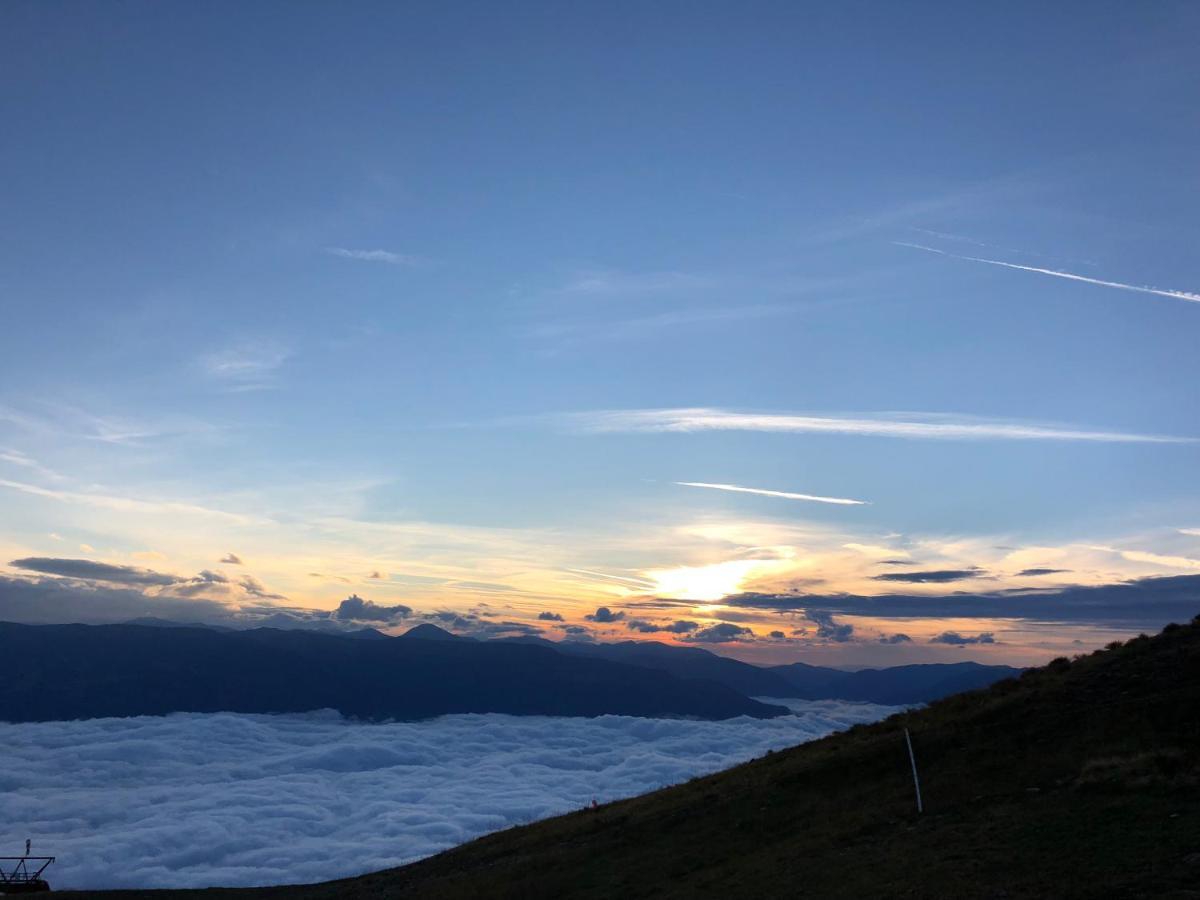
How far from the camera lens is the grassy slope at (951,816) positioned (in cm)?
2316

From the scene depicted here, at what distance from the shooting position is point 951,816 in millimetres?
29203

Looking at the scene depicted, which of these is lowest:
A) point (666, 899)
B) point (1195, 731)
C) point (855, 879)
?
point (666, 899)

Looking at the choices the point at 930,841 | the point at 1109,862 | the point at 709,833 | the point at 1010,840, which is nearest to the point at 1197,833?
the point at 1109,862

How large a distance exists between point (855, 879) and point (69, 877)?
242 metres

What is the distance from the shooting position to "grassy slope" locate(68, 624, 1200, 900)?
23156mm

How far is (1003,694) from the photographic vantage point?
4238 cm

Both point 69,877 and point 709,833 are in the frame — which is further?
point 69,877

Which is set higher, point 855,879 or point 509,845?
point 855,879

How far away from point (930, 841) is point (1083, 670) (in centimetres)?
2030

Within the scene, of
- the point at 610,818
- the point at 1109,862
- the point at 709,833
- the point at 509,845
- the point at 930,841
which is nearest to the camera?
the point at 1109,862

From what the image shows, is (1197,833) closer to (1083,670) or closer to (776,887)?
(776,887)

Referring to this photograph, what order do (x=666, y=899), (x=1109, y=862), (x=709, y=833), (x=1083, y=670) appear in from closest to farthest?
(x=1109, y=862)
(x=666, y=899)
(x=709, y=833)
(x=1083, y=670)

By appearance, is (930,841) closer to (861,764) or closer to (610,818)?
(861,764)

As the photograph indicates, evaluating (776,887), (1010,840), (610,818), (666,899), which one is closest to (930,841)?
(1010,840)
